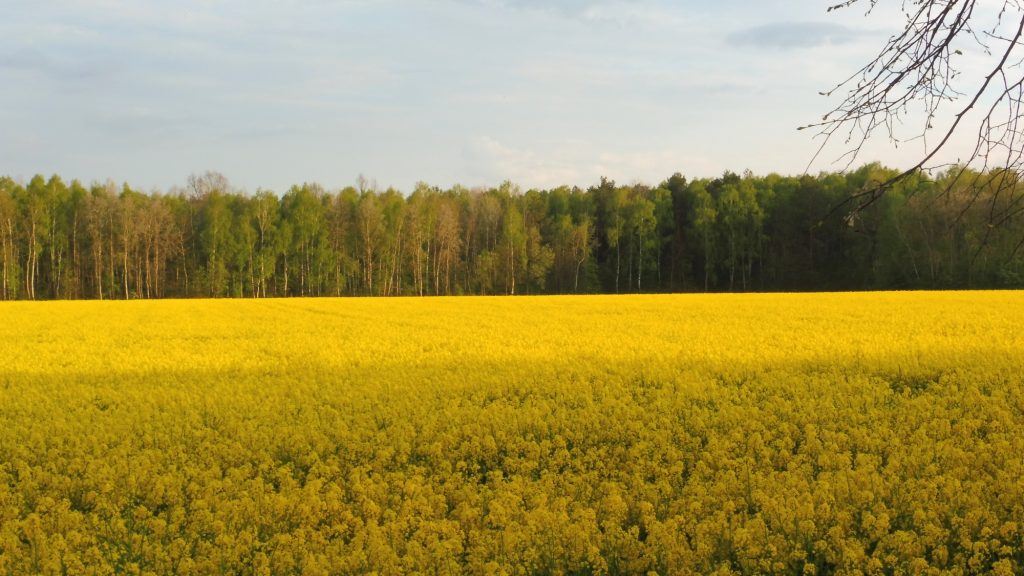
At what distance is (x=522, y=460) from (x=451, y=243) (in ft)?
216

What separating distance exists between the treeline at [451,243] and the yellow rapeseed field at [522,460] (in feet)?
179

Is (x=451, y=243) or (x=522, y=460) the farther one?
(x=451, y=243)

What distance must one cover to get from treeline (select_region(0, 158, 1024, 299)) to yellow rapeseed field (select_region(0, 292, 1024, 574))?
179 feet

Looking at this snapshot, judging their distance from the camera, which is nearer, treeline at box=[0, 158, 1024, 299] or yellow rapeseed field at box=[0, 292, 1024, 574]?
yellow rapeseed field at box=[0, 292, 1024, 574]

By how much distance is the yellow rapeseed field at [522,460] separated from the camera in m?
5.90

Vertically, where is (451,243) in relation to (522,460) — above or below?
above

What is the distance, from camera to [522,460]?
835 centimetres

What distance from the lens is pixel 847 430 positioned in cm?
933

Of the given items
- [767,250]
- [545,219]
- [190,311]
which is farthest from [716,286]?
[190,311]

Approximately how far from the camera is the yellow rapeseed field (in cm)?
590

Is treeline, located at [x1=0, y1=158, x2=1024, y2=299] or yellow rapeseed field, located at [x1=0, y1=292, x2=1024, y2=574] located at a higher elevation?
treeline, located at [x1=0, y1=158, x2=1024, y2=299]

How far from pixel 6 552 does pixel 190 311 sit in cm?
2865

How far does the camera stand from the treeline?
6676 centimetres

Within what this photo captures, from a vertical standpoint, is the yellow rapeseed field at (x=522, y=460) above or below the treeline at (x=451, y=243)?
below
